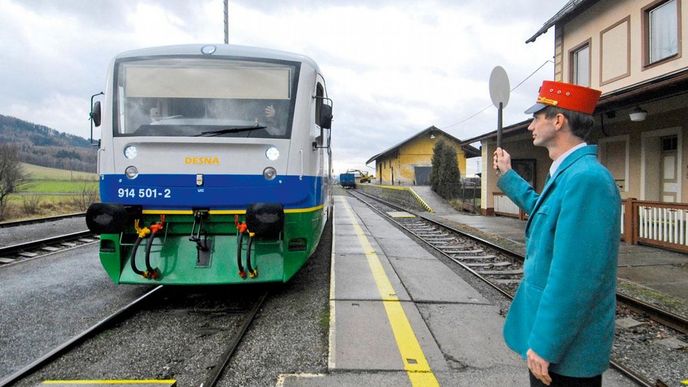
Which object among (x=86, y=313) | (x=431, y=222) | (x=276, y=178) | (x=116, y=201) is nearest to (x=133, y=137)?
(x=116, y=201)

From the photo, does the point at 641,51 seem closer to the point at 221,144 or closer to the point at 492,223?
the point at 492,223

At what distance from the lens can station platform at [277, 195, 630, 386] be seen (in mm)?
3404

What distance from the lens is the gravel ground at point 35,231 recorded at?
10734 millimetres

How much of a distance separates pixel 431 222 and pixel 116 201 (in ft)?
39.3

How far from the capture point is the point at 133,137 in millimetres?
5066

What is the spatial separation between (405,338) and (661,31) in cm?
1156

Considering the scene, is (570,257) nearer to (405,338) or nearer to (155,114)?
(405,338)

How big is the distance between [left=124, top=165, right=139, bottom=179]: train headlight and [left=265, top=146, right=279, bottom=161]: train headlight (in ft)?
4.83

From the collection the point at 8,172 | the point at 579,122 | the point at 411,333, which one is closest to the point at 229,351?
the point at 411,333

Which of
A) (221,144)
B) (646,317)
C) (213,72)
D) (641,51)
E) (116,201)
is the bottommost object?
(646,317)

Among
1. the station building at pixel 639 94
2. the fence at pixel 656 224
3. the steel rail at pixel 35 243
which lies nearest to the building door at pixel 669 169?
the station building at pixel 639 94

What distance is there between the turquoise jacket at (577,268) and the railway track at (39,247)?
909 centimetres

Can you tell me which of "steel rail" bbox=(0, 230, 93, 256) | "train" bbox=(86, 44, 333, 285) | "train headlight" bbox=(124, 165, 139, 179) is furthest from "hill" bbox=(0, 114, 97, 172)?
"train headlight" bbox=(124, 165, 139, 179)

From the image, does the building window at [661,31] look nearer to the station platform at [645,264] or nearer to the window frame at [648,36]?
the window frame at [648,36]
